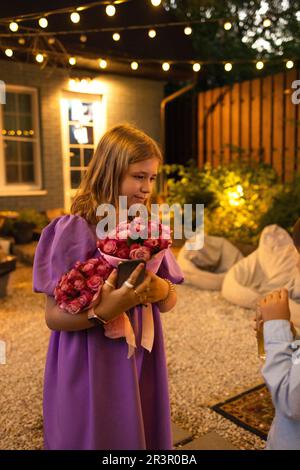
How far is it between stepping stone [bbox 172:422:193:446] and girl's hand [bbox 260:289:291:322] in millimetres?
1460

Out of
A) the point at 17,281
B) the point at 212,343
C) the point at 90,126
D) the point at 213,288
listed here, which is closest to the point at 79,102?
the point at 90,126

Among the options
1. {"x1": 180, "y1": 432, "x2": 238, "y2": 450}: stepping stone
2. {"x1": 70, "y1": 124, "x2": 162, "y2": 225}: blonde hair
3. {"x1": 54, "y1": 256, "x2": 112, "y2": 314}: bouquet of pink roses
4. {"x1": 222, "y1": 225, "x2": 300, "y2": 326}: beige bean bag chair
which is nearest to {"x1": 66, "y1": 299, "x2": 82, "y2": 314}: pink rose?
{"x1": 54, "y1": 256, "x2": 112, "y2": 314}: bouquet of pink roses

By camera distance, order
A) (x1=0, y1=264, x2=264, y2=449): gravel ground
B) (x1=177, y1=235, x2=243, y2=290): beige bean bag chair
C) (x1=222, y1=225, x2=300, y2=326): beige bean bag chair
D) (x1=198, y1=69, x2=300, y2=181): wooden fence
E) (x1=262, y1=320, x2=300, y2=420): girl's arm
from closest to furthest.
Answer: (x1=262, y1=320, x2=300, y2=420): girl's arm < (x1=0, y1=264, x2=264, y2=449): gravel ground < (x1=222, y1=225, x2=300, y2=326): beige bean bag chair < (x1=177, y1=235, x2=243, y2=290): beige bean bag chair < (x1=198, y1=69, x2=300, y2=181): wooden fence

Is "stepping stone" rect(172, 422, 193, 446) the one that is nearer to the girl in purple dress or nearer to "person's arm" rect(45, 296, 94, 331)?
the girl in purple dress

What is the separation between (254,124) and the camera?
28.3 feet

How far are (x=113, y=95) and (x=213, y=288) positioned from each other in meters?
5.79

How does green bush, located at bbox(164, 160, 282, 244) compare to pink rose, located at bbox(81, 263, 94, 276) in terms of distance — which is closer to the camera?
pink rose, located at bbox(81, 263, 94, 276)

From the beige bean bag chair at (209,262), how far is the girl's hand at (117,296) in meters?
4.49

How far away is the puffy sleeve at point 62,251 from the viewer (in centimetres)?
158

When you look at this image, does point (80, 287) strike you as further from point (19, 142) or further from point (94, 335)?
point (19, 142)

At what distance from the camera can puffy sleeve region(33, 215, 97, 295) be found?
1.58 m

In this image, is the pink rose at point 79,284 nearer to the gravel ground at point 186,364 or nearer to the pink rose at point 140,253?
the pink rose at point 140,253

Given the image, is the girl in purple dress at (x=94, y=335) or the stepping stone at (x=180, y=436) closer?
the girl in purple dress at (x=94, y=335)

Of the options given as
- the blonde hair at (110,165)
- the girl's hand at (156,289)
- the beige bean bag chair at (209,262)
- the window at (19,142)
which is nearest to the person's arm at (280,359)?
the girl's hand at (156,289)
